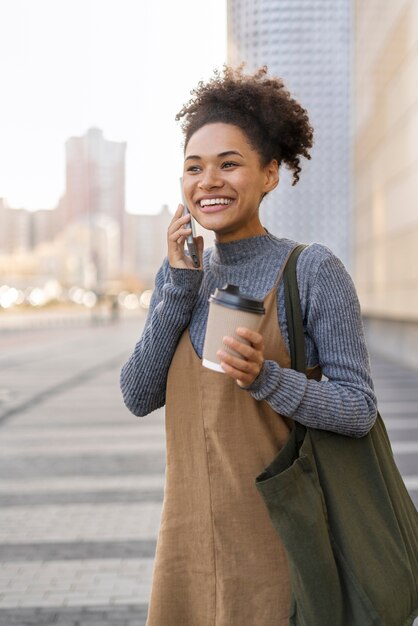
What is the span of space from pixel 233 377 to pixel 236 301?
0.17 metres

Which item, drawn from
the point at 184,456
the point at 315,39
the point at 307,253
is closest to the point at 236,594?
the point at 184,456

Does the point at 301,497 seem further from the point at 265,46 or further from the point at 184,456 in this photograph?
the point at 265,46

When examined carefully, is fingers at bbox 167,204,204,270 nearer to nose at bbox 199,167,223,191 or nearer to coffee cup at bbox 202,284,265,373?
nose at bbox 199,167,223,191

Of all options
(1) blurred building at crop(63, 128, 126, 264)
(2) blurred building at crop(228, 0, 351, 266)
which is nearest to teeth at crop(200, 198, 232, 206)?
(2) blurred building at crop(228, 0, 351, 266)

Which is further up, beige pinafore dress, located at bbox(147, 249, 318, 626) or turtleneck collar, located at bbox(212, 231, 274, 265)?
turtleneck collar, located at bbox(212, 231, 274, 265)

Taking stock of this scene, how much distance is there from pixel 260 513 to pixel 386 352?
1987 cm

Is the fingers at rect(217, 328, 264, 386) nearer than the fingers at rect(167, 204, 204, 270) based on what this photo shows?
Yes

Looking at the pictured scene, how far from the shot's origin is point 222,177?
1692 mm

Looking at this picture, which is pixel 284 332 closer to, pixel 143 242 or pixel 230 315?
pixel 230 315

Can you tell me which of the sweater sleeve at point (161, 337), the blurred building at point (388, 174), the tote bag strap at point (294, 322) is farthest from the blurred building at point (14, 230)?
the tote bag strap at point (294, 322)

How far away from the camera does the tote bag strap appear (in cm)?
160

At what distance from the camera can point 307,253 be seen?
166 centimetres

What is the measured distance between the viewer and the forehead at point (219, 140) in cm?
169

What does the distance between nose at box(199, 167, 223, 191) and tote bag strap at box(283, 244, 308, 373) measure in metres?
0.24
